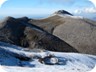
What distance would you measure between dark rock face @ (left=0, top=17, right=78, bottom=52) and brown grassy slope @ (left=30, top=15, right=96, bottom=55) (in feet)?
7.03

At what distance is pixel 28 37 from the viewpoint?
2475 cm

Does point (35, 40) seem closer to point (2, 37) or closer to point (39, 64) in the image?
point (2, 37)

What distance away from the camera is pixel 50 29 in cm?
3025

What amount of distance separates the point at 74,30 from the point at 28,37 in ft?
20.7

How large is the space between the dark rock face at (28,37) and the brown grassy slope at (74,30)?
7.03 ft

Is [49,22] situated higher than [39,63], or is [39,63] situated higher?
[49,22]

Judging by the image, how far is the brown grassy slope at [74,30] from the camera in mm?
25558

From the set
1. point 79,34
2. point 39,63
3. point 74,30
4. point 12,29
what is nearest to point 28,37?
point 12,29

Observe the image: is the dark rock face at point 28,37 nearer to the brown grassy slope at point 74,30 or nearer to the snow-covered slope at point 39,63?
the brown grassy slope at point 74,30

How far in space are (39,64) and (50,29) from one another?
18287 mm

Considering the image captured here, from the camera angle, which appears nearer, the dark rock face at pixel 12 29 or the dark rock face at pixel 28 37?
the dark rock face at pixel 28 37

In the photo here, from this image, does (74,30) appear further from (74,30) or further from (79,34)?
(79,34)

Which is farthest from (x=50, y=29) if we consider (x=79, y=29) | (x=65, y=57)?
(x=65, y=57)

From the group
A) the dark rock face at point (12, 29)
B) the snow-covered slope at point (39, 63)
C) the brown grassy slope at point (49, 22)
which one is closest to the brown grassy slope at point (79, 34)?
the brown grassy slope at point (49, 22)
